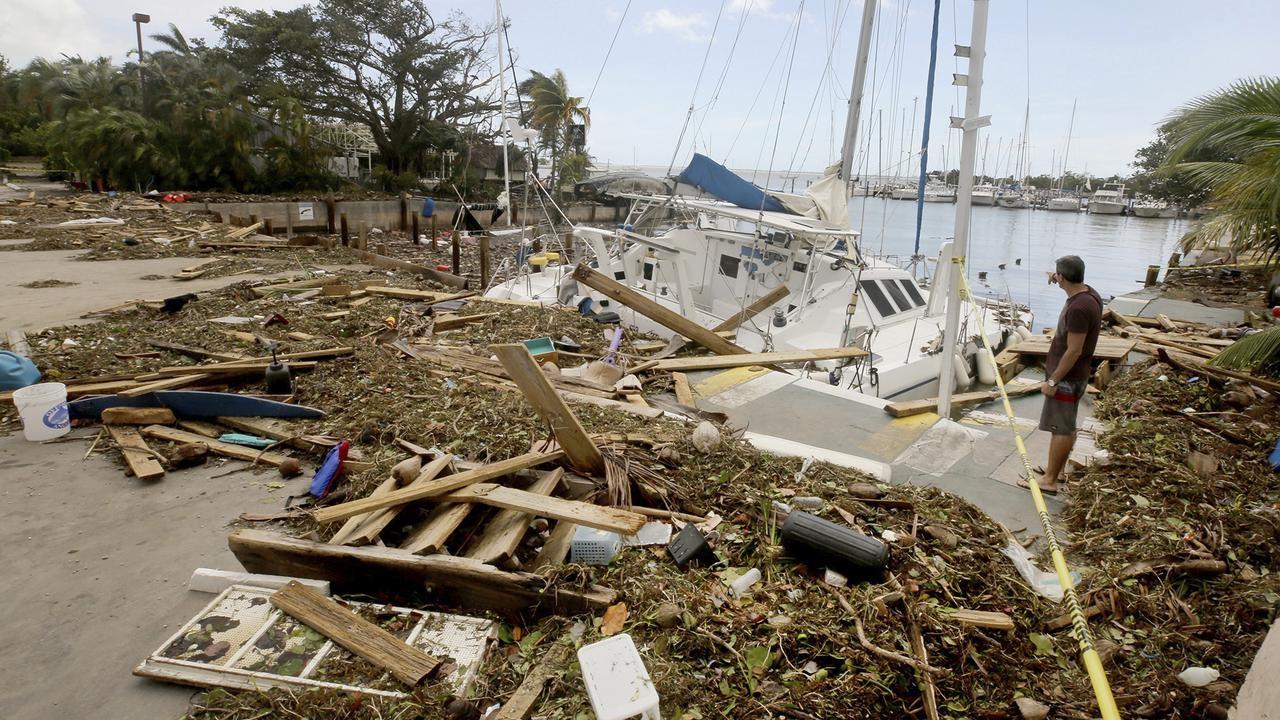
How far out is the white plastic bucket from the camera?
529 centimetres

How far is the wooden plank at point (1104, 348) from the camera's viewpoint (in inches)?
346

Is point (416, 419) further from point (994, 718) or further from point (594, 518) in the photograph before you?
point (994, 718)

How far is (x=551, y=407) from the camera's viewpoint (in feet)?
13.7

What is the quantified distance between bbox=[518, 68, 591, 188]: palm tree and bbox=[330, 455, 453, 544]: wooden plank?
119ft

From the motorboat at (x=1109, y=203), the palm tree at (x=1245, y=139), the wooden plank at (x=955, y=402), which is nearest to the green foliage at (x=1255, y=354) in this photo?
the palm tree at (x=1245, y=139)

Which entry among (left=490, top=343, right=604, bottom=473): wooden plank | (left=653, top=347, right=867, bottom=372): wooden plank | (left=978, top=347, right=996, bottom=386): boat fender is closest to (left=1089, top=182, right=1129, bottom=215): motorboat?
(left=978, top=347, right=996, bottom=386): boat fender

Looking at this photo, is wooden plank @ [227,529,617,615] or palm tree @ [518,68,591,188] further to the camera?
palm tree @ [518,68,591,188]

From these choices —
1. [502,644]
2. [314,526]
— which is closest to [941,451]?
[502,644]

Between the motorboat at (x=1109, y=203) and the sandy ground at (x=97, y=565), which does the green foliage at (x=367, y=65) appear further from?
the motorboat at (x=1109, y=203)

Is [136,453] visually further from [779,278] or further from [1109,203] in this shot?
[1109,203]

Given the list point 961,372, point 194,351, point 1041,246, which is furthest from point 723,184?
point 1041,246

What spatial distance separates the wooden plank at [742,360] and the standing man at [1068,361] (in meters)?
2.74

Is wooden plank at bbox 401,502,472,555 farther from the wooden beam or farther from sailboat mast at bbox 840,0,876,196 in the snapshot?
sailboat mast at bbox 840,0,876,196

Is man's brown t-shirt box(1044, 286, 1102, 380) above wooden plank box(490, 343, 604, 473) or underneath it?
above
